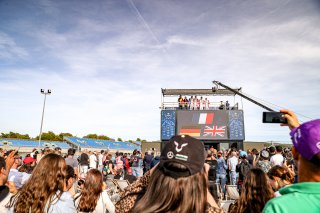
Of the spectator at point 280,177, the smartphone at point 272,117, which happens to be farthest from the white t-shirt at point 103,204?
the smartphone at point 272,117

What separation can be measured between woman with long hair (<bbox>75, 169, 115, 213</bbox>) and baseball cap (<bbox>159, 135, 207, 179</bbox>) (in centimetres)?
285

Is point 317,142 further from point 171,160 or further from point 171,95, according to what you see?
point 171,95

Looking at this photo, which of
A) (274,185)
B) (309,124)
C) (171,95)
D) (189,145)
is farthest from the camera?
(171,95)

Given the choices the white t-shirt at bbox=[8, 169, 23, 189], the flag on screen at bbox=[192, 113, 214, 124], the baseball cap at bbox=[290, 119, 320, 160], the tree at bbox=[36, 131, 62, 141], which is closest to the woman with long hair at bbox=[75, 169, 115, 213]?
the white t-shirt at bbox=[8, 169, 23, 189]

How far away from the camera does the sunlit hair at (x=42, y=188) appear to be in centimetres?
276

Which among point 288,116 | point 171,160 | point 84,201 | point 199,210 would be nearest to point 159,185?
point 171,160

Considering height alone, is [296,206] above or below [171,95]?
below

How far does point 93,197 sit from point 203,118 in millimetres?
21180

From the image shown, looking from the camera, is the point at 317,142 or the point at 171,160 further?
the point at 171,160

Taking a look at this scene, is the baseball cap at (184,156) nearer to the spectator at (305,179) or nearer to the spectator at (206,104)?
the spectator at (305,179)

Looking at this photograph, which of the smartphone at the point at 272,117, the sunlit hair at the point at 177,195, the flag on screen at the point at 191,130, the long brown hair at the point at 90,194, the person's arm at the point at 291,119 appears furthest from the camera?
the flag on screen at the point at 191,130

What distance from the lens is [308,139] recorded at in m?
1.41

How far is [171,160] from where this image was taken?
1.52 metres

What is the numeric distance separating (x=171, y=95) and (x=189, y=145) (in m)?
26.4
